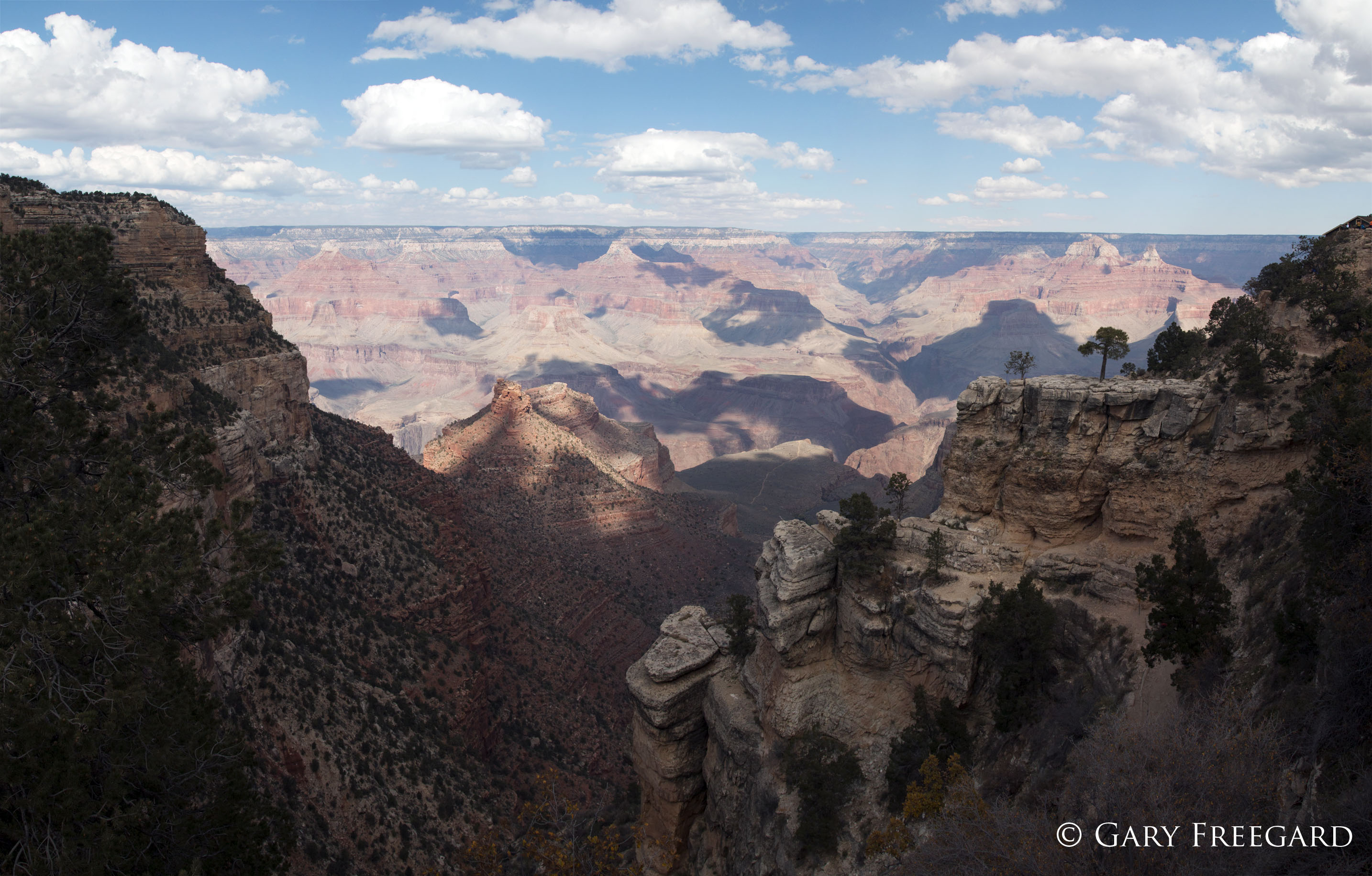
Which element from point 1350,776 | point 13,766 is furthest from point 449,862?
point 1350,776

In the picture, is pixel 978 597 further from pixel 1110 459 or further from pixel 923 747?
pixel 1110 459

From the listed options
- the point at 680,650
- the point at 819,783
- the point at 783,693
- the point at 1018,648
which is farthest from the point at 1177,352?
the point at 680,650

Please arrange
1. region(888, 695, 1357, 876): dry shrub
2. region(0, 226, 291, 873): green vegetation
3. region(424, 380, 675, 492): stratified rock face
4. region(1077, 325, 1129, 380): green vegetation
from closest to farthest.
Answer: region(888, 695, 1357, 876): dry shrub < region(0, 226, 291, 873): green vegetation < region(1077, 325, 1129, 380): green vegetation < region(424, 380, 675, 492): stratified rock face

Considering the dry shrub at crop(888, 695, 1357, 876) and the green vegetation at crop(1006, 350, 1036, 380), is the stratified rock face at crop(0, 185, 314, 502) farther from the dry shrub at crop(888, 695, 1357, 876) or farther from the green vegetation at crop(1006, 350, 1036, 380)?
the green vegetation at crop(1006, 350, 1036, 380)

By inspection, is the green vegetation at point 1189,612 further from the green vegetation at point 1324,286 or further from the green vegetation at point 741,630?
the green vegetation at point 741,630

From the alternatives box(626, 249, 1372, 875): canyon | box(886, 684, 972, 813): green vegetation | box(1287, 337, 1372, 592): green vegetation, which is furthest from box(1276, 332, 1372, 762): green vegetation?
box(886, 684, 972, 813): green vegetation

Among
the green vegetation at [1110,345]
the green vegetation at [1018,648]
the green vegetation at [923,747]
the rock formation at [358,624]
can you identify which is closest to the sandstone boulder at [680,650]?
the rock formation at [358,624]
